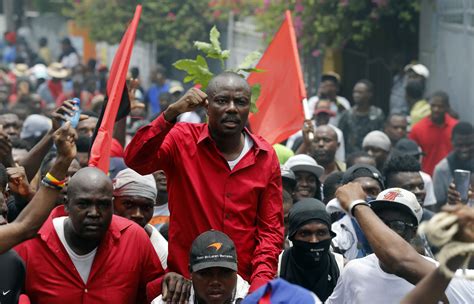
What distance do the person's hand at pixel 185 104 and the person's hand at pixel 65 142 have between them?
57cm

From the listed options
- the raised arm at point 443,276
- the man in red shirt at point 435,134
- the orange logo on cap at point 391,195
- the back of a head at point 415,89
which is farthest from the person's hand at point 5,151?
the back of a head at point 415,89

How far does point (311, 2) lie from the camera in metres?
18.5

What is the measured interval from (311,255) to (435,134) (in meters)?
7.23

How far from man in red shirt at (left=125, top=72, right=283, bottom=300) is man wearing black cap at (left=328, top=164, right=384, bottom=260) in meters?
1.49

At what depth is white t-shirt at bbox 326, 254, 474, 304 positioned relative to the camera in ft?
21.8

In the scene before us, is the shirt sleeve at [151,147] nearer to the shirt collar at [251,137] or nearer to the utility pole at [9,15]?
the shirt collar at [251,137]

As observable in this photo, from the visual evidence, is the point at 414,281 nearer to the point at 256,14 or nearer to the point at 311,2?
the point at 311,2

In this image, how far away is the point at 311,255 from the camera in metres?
8.11

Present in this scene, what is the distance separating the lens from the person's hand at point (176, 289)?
6.86 metres

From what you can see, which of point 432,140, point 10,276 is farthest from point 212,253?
point 432,140

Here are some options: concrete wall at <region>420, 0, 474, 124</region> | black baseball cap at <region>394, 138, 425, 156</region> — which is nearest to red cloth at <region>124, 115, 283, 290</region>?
black baseball cap at <region>394, 138, 425, 156</region>

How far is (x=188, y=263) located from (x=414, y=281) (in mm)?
1733

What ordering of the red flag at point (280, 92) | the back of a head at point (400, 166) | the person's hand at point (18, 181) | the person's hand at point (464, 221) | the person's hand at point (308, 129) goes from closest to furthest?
1. the person's hand at point (464, 221)
2. the person's hand at point (18, 181)
3. the back of a head at point (400, 166)
4. the person's hand at point (308, 129)
5. the red flag at point (280, 92)

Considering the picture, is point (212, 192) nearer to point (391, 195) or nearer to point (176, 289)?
point (176, 289)
